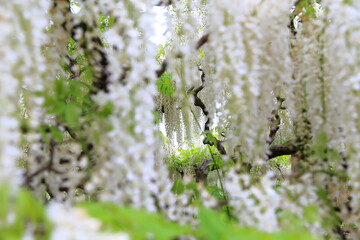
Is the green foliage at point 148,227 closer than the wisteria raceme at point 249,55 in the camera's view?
Yes

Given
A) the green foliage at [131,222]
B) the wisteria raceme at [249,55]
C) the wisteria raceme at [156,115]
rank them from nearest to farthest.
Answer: the green foliage at [131,222] → the wisteria raceme at [156,115] → the wisteria raceme at [249,55]

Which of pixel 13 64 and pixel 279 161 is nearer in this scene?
pixel 13 64

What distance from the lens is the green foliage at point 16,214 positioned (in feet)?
3.64

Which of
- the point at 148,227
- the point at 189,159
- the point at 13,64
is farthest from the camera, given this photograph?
the point at 189,159

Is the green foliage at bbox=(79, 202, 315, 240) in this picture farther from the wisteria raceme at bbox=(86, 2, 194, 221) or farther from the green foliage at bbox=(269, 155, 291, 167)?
the green foliage at bbox=(269, 155, 291, 167)

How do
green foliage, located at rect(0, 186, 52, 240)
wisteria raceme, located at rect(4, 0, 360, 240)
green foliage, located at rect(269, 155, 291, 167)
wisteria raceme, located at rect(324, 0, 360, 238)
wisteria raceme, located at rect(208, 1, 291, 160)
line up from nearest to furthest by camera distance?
green foliage, located at rect(0, 186, 52, 240) < wisteria raceme, located at rect(4, 0, 360, 240) < wisteria raceme, located at rect(324, 0, 360, 238) < wisteria raceme, located at rect(208, 1, 291, 160) < green foliage, located at rect(269, 155, 291, 167)

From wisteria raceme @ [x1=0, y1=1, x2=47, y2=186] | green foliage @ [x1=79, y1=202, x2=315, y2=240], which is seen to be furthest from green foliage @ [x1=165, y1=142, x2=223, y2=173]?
green foliage @ [x1=79, y1=202, x2=315, y2=240]

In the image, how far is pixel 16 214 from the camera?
1.14 metres

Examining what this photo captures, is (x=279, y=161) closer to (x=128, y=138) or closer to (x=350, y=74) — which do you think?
(x=350, y=74)

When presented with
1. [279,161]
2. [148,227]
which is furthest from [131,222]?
[279,161]

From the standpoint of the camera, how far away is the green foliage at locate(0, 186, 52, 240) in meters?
1.11

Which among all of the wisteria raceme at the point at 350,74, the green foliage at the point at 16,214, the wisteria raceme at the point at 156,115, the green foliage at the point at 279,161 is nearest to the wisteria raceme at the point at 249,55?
the wisteria raceme at the point at 156,115

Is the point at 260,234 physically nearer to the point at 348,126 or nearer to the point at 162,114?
the point at 348,126

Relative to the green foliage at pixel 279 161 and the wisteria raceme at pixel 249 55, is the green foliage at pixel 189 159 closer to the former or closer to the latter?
the green foliage at pixel 279 161
